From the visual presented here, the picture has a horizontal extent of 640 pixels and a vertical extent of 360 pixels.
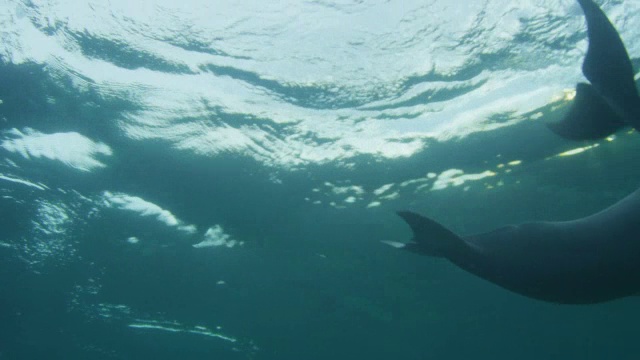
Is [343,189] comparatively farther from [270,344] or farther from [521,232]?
[270,344]

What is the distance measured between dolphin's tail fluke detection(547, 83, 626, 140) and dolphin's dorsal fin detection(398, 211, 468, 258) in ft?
3.31

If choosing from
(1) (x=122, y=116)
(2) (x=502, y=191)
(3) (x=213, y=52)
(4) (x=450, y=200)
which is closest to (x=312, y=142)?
(3) (x=213, y=52)

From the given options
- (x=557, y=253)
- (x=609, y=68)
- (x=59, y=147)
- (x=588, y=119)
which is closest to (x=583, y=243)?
(x=557, y=253)

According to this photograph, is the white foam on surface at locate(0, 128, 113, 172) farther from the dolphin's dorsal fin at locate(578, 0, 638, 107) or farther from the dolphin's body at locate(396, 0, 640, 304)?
the dolphin's dorsal fin at locate(578, 0, 638, 107)

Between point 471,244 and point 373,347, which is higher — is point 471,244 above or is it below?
below

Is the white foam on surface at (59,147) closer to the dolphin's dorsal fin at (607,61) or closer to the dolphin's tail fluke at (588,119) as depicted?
the dolphin's tail fluke at (588,119)

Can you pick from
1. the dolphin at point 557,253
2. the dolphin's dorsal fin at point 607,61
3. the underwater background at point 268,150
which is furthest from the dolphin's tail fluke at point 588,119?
the underwater background at point 268,150

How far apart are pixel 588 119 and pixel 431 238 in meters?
1.18

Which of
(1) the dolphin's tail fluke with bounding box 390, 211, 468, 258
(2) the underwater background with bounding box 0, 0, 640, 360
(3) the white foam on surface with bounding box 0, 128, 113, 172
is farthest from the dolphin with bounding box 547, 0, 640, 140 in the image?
(3) the white foam on surface with bounding box 0, 128, 113, 172

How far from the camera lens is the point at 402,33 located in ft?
26.2

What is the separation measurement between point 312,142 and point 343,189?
271 cm

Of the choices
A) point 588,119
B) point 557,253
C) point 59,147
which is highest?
point 59,147

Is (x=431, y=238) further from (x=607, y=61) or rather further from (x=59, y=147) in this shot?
(x=59, y=147)

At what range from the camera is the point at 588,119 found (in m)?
2.43
